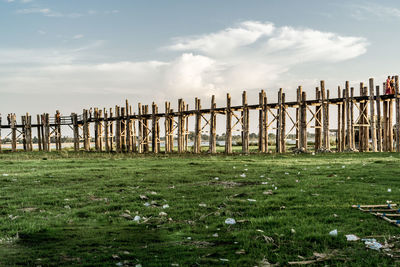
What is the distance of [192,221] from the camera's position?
8688mm

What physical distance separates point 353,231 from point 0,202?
9.65 metres

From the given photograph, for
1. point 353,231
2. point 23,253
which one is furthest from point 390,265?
point 23,253

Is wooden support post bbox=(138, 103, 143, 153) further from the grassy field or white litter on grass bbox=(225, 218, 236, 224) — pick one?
white litter on grass bbox=(225, 218, 236, 224)

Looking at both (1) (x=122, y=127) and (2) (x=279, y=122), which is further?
(1) (x=122, y=127)

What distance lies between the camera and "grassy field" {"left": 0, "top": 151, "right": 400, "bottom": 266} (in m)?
6.34

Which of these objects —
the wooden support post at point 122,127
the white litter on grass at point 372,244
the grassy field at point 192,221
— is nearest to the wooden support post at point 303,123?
the grassy field at point 192,221

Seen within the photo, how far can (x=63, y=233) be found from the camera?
25.8 ft

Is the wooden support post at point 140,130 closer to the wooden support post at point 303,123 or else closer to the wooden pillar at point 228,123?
the wooden pillar at point 228,123

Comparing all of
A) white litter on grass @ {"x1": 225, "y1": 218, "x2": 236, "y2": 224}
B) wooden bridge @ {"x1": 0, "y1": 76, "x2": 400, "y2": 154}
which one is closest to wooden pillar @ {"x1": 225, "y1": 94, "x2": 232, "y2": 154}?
wooden bridge @ {"x1": 0, "y1": 76, "x2": 400, "y2": 154}

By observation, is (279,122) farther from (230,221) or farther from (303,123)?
(230,221)

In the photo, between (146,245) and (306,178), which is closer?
(146,245)

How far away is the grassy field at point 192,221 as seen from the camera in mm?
6344

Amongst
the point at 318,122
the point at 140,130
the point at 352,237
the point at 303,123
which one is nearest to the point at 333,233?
the point at 352,237

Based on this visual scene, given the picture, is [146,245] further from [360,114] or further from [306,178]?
[360,114]
